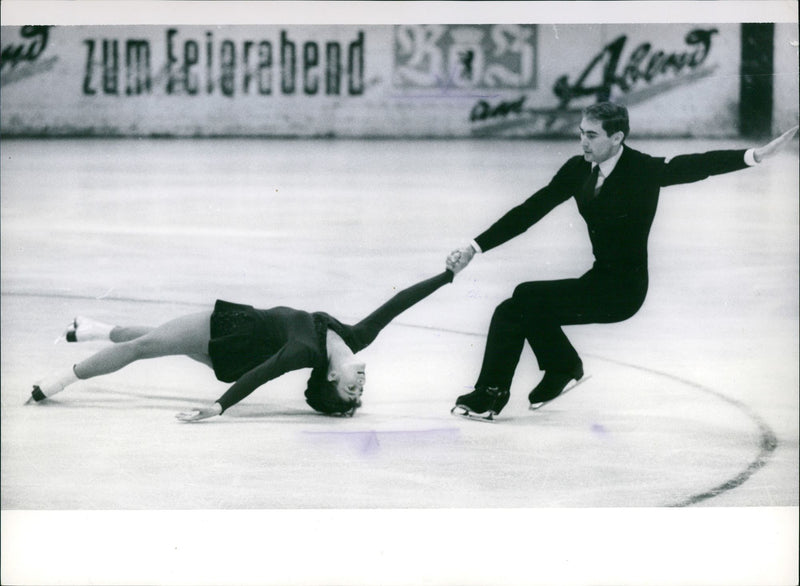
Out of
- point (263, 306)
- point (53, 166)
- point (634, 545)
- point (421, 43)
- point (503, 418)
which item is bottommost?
point (634, 545)

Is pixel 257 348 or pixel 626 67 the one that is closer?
pixel 257 348

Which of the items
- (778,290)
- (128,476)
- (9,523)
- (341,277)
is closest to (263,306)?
(341,277)

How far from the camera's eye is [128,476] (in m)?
6.34

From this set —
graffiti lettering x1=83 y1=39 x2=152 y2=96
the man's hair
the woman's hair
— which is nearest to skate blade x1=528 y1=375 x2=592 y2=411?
the woman's hair

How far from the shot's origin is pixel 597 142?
651 centimetres

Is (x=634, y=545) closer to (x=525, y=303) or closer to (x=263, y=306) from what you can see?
(x=525, y=303)

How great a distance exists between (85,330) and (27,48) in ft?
5.39

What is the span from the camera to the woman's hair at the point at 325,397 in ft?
21.1

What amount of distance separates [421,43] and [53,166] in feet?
9.42

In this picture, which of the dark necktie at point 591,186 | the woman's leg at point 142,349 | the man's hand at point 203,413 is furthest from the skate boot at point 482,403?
the woman's leg at point 142,349

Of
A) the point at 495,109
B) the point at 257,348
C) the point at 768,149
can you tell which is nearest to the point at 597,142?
the point at 768,149

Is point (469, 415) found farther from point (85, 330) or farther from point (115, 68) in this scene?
point (115, 68)

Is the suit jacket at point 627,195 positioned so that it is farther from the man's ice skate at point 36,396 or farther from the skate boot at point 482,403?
the man's ice skate at point 36,396

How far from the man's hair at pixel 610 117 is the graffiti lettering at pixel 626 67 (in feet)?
2.50
